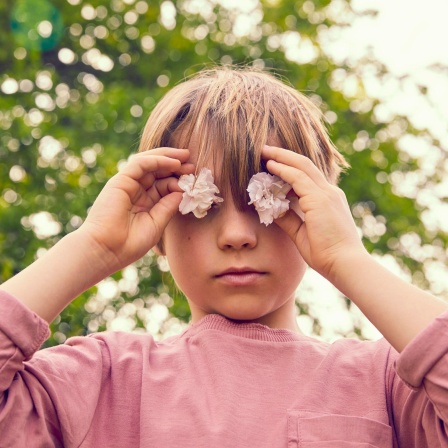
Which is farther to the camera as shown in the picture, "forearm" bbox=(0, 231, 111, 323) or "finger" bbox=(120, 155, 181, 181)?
"finger" bbox=(120, 155, 181, 181)

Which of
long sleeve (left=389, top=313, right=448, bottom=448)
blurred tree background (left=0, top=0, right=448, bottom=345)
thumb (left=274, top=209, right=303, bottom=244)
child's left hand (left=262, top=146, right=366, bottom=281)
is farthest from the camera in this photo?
blurred tree background (left=0, top=0, right=448, bottom=345)

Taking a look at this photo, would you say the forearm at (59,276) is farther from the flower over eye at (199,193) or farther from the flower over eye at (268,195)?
the flower over eye at (268,195)

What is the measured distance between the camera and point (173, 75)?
825cm

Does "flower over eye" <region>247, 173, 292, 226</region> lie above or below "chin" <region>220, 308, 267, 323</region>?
above

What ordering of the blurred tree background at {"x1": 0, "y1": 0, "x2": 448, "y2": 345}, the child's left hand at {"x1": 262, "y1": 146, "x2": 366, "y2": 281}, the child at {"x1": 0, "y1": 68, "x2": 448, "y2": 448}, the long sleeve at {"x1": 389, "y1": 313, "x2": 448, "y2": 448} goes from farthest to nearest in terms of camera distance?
the blurred tree background at {"x1": 0, "y1": 0, "x2": 448, "y2": 345}, the child's left hand at {"x1": 262, "y1": 146, "x2": 366, "y2": 281}, the child at {"x1": 0, "y1": 68, "x2": 448, "y2": 448}, the long sleeve at {"x1": 389, "y1": 313, "x2": 448, "y2": 448}

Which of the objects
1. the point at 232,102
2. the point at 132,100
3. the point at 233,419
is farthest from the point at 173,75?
the point at 233,419

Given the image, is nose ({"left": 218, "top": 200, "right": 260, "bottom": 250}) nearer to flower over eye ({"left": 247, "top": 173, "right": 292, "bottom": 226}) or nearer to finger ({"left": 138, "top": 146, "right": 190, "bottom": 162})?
flower over eye ({"left": 247, "top": 173, "right": 292, "bottom": 226})

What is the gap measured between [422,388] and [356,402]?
27cm

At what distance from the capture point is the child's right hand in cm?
219

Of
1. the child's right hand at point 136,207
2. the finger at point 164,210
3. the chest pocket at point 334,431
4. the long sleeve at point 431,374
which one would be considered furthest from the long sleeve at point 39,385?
the long sleeve at point 431,374

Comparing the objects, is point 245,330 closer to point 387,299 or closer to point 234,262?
point 234,262

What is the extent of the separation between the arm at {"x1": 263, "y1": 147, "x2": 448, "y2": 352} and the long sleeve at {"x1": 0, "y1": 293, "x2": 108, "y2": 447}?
62 centimetres

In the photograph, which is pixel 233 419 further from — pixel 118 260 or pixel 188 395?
pixel 118 260

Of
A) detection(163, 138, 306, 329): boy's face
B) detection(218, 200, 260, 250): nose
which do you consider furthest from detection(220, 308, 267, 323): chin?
detection(218, 200, 260, 250): nose
